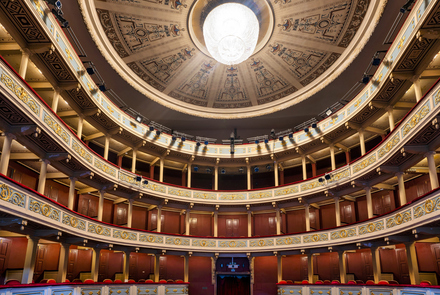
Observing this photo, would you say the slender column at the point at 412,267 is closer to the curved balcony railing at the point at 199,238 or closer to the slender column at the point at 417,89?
the curved balcony railing at the point at 199,238

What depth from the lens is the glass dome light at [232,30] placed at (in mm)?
18422

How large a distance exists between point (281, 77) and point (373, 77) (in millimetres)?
7515

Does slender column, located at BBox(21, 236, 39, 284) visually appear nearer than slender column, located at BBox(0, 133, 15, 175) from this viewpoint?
No

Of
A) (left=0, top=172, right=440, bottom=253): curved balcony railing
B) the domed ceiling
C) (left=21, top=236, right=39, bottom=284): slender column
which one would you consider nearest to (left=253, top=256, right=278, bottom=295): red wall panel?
(left=0, top=172, right=440, bottom=253): curved balcony railing

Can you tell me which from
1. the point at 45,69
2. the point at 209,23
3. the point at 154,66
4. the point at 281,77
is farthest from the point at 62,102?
the point at 281,77

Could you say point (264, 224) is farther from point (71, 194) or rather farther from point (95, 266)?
point (71, 194)

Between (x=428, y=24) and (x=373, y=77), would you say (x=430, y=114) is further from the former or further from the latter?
(x=373, y=77)

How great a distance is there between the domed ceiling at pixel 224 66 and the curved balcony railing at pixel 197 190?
19.7 feet

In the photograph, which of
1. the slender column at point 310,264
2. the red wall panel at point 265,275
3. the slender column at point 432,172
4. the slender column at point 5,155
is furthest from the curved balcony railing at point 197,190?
the red wall panel at point 265,275

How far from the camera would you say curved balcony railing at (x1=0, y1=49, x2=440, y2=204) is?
10927 mm

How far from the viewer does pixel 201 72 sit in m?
22.7

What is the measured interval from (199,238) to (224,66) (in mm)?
11073

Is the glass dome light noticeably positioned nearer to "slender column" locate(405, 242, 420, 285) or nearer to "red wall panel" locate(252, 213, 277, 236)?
"red wall panel" locate(252, 213, 277, 236)

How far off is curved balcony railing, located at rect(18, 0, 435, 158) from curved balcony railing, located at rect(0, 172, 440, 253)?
537cm
